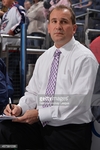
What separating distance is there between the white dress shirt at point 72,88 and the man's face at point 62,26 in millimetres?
37

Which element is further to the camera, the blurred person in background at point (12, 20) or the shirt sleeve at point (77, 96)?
the blurred person in background at point (12, 20)

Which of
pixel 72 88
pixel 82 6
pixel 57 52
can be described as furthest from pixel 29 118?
pixel 82 6

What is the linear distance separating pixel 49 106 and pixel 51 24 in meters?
0.43

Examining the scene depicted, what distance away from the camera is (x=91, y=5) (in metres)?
4.22

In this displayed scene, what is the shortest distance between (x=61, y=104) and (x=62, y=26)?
41 cm

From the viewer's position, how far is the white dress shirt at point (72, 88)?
4.13 ft

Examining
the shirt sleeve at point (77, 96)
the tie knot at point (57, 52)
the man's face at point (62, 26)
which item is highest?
the man's face at point (62, 26)

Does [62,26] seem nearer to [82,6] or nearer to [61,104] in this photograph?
[61,104]

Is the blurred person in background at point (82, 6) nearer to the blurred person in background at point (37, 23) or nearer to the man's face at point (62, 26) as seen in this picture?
the blurred person in background at point (37, 23)

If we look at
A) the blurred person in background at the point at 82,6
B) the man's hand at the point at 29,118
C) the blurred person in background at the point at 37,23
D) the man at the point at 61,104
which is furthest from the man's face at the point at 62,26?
the blurred person in background at the point at 82,6

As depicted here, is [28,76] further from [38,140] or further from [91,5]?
[91,5]

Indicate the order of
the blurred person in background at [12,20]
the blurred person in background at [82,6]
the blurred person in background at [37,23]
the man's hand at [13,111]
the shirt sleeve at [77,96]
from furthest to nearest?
the blurred person in background at [82,6] < the blurred person in background at [37,23] < the blurred person in background at [12,20] < the man's hand at [13,111] < the shirt sleeve at [77,96]

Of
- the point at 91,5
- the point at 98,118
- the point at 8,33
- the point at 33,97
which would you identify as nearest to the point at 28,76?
the point at 8,33

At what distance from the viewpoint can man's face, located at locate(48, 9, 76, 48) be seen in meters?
1.42
